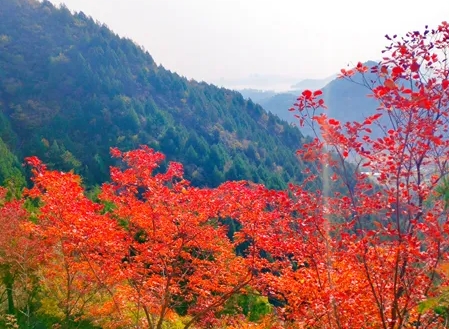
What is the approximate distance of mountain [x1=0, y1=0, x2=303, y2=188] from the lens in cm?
5581

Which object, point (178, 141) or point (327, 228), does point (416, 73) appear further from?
point (178, 141)

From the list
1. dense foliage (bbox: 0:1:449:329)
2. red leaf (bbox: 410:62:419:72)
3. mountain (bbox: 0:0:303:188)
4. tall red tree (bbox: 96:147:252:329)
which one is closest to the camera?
red leaf (bbox: 410:62:419:72)

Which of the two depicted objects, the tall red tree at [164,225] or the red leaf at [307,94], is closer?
the red leaf at [307,94]

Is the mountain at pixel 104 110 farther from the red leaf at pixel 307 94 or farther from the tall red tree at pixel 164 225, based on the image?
the red leaf at pixel 307 94

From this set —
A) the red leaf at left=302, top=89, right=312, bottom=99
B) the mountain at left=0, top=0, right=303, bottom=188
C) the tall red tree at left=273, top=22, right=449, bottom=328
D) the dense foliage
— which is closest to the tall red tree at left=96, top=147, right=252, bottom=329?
the dense foliage

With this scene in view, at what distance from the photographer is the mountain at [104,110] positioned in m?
55.8

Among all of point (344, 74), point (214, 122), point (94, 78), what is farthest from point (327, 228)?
point (214, 122)

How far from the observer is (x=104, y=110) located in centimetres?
6028

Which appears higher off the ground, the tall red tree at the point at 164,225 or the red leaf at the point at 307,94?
the red leaf at the point at 307,94

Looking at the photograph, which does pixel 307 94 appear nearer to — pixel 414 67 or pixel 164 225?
pixel 414 67

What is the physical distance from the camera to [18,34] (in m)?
70.9

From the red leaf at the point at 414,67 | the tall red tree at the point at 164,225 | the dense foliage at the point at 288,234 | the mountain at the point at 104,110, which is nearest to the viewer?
the red leaf at the point at 414,67

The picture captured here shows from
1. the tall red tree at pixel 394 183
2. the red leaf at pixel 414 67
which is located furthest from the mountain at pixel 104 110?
the red leaf at pixel 414 67

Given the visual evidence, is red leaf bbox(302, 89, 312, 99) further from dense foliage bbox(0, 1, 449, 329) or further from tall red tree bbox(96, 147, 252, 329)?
tall red tree bbox(96, 147, 252, 329)
